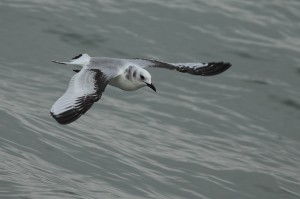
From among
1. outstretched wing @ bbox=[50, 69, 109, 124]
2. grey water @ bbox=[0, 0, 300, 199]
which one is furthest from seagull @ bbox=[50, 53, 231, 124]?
grey water @ bbox=[0, 0, 300, 199]

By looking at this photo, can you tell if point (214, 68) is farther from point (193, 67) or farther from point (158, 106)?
point (158, 106)

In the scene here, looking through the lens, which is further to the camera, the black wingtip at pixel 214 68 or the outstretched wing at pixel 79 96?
the black wingtip at pixel 214 68

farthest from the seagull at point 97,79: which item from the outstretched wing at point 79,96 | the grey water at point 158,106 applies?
the grey water at point 158,106

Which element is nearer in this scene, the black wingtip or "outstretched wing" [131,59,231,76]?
"outstretched wing" [131,59,231,76]

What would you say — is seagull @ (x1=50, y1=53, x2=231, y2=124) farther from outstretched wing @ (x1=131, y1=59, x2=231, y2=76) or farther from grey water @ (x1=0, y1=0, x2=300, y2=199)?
grey water @ (x1=0, y1=0, x2=300, y2=199)

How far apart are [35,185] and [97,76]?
1.47 m

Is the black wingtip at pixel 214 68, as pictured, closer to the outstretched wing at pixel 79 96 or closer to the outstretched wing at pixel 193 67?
the outstretched wing at pixel 193 67

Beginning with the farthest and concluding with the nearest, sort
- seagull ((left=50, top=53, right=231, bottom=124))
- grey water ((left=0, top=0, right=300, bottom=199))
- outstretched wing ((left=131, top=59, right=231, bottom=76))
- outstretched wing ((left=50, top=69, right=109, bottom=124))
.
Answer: grey water ((left=0, top=0, right=300, bottom=199)) < outstretched wing ((left=131, top=59, right=231, bottom=76)) < seagull ((left=50, top=53, right=231, bottom=124)) < outstretched wing ((left=50, top=69, right=109, bottom=124))

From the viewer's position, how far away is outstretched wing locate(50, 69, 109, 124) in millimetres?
8109

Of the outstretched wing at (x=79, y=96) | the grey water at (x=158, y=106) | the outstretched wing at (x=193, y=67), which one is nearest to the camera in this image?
the outstretched wing at (x=79, y=96)

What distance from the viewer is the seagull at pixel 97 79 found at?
8305 mm

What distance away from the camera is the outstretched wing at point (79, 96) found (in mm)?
8109

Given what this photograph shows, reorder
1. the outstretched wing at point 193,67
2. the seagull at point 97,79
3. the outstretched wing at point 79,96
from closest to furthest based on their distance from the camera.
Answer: the outstretched wing at point 79,96, the seagull at point 97,79, the outstretched wing at point 193,67

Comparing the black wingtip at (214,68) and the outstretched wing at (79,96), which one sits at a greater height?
the black wingtip at (214,68)
